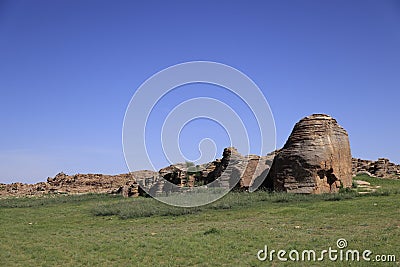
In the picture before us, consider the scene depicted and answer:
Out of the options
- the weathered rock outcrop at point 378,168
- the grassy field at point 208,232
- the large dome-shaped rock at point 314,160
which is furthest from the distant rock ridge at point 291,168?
the grassy field at point 208,232

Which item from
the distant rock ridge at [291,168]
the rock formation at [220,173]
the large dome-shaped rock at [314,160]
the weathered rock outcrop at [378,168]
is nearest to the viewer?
the large dome-shaped rock at [314,160]

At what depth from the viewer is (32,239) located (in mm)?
15516

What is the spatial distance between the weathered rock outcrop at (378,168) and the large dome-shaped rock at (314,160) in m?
19.4

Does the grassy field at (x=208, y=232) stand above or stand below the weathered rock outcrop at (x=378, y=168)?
below

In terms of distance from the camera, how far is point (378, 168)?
46.4 metres

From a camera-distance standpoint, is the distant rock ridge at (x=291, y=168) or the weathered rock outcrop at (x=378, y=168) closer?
the distant rock ridge at (x=291, y=168)

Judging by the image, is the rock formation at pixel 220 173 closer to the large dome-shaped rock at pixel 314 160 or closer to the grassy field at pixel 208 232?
the large dome-shaped rock at pixel 314 160

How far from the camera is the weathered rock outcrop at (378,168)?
147 feet

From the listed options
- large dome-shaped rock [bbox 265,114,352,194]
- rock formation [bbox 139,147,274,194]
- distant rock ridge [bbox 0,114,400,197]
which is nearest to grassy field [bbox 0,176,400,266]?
large dome-shaped rock [bbox 265,114,352,194]

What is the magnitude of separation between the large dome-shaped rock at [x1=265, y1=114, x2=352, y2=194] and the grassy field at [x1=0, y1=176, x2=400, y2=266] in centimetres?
185

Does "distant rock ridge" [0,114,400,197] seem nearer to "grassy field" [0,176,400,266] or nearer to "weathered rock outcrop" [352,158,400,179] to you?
"weathered rock outcrop" [352,158,400,179]

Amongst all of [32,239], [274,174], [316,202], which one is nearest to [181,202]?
[274,174]

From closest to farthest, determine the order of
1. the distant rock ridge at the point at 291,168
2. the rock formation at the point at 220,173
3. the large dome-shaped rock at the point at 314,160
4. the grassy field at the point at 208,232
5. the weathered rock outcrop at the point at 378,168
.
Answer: the grassy field at the point at 208,232
the large dome-shaped rock at the point at 314,160
the distant rock ridge at the point at 291,168
the rock formation at the point at 220,173
the weathered rock outcrop at the point at 378,168

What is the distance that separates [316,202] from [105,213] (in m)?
12.5
